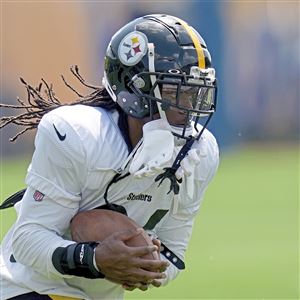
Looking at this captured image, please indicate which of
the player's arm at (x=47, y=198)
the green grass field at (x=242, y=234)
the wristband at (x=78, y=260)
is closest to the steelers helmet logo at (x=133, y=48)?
the player's arm at (x=47, y=198)

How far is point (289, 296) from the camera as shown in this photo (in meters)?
4.87

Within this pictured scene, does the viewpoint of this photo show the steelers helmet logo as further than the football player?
Yes

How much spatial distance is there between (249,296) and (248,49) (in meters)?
6.23

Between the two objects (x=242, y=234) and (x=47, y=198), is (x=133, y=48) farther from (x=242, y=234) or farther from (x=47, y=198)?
(x=242, y=234)

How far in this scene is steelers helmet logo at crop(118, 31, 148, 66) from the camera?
2.75m

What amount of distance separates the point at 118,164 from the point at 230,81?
8.07 metres

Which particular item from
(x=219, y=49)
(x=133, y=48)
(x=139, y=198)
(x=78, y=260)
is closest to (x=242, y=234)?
(x=139, y=198)

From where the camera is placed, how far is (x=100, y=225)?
2.66 meters

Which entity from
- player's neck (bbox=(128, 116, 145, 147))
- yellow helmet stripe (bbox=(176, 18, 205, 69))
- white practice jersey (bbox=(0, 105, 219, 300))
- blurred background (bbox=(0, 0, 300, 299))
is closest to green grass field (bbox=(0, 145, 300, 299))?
blurred background (bbox=(0, 0, 300, 299))

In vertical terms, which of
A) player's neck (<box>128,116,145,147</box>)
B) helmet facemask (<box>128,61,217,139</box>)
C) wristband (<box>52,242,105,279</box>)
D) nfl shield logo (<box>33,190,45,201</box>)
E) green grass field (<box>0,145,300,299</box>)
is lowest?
green grass field (<box>0,145,300,299</box>)

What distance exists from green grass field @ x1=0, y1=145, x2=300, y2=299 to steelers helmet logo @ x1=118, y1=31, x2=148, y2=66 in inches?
91.7

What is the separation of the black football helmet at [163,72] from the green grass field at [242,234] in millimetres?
2295

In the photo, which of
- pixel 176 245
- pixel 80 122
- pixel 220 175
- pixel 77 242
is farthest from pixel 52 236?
pixel 220 175

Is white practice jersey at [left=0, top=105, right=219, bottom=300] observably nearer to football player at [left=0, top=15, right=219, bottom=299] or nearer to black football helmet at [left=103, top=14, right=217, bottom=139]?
Result: football player at [left=0, top=15, right=219, bottom=299]
